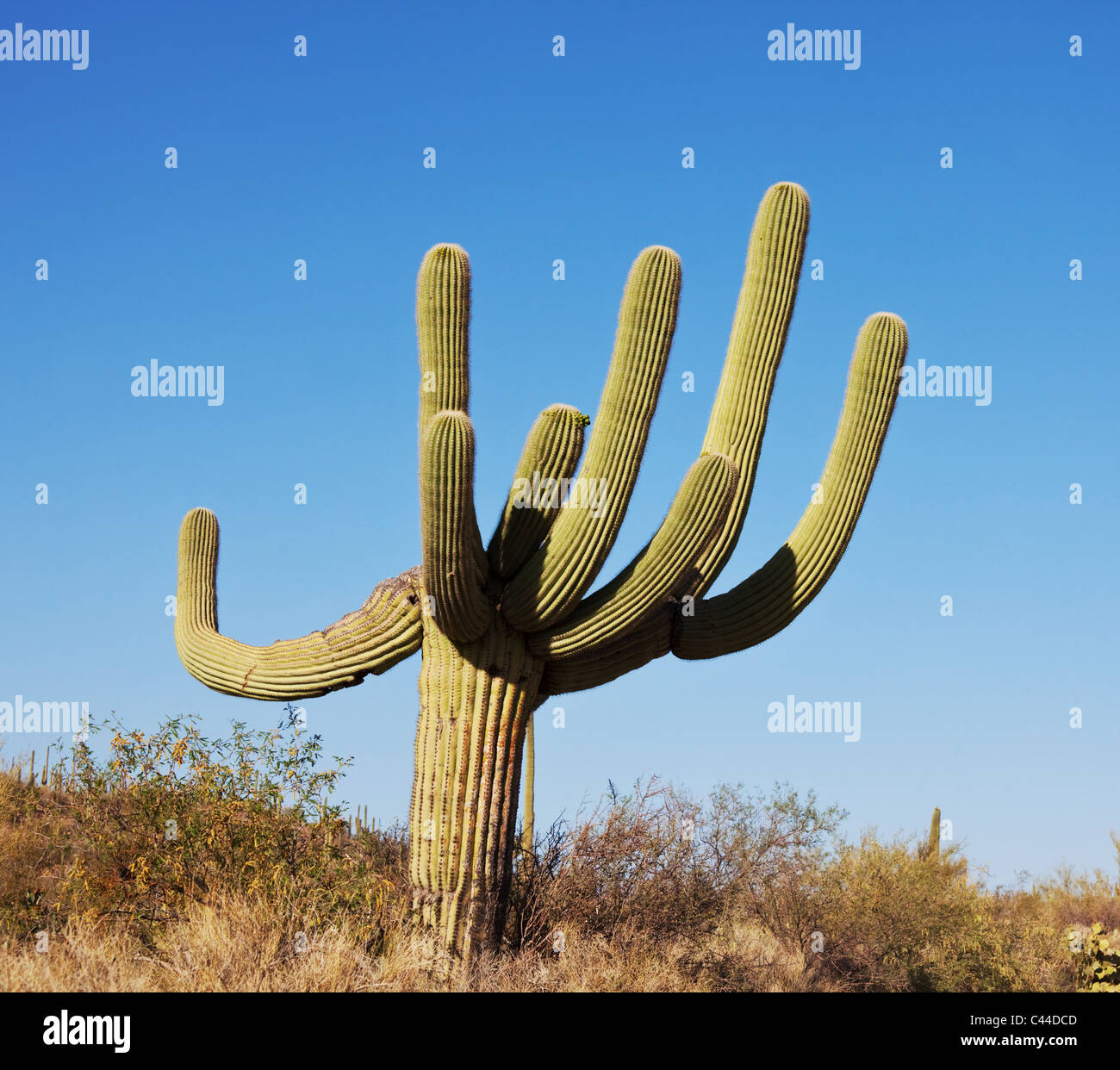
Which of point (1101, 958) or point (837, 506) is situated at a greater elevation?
point (837, 506)

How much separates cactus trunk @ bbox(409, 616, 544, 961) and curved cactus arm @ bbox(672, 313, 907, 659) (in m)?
1.67

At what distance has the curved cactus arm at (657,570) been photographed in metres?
10.1

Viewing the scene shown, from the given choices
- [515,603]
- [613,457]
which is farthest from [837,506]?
[515,603]

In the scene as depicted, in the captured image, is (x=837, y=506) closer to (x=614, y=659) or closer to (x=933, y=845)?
(x=614, y=659)

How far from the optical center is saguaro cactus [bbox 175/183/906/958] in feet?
32.8

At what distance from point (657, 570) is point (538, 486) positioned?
118 centimetres

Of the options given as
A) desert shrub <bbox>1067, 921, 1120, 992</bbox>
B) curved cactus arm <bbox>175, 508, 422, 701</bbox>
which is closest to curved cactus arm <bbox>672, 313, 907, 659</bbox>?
curved cactus arm <bbox>175, 508, 422, 701</bbox>

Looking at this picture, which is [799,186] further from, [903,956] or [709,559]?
[903,956]

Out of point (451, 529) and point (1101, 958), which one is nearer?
point (451, 529)

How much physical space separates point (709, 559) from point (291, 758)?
4389 millimetres

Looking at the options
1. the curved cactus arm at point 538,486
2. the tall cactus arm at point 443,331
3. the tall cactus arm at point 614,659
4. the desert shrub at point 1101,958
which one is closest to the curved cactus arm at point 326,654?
the curved cactus arm at point 538,486

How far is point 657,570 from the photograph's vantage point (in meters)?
10.3

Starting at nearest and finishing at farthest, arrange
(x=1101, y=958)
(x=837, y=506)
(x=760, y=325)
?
(x=837, y=506) < (x=760, y=325) < (x=1101, y=958)

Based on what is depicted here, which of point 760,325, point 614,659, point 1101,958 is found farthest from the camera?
point 1101,958
